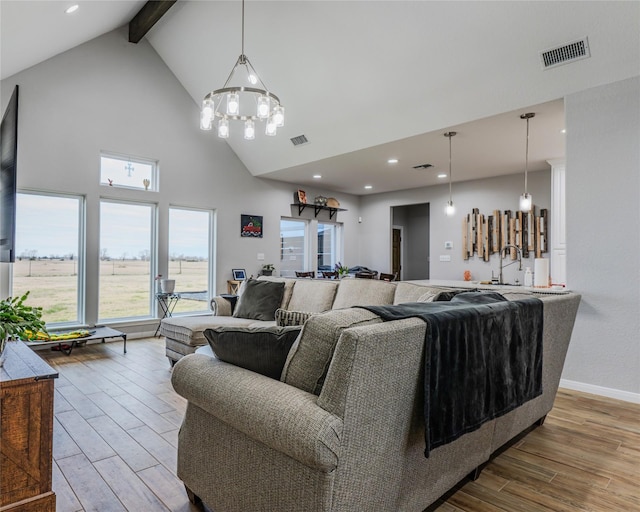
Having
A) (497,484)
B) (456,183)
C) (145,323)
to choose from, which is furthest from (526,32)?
(145,323)

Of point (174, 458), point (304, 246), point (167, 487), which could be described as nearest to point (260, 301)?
point (174, 458)

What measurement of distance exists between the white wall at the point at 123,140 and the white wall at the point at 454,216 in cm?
275

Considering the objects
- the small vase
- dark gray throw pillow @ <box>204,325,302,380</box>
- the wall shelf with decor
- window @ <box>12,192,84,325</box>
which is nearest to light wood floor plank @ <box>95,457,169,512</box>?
dark gray throw pillow @ <box>204,325,302,380</box>

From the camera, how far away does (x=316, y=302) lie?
4082 mm

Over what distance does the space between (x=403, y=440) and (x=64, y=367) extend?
4.09 metres

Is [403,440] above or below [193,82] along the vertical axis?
below

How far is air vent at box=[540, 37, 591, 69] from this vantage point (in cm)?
326

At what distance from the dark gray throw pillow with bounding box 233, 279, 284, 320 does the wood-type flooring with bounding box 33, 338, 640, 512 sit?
113cm

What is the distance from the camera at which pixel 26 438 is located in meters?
1.54

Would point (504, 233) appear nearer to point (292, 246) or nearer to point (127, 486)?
point (292, 246)

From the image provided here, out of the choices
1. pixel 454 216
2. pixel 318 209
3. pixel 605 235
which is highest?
pixel 318 209

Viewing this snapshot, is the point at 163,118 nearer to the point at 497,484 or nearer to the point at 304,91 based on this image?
the point at 304,91

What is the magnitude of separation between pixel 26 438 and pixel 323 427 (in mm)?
1241

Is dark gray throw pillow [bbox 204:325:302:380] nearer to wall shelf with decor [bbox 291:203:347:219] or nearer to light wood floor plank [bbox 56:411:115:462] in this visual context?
light wood floor plank [bbox 56:411:115:462]
